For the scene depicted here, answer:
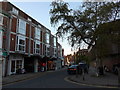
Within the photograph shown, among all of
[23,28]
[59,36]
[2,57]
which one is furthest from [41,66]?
[59,36]

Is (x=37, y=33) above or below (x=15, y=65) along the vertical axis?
above

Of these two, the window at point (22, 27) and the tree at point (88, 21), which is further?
the window at point (22, 27)

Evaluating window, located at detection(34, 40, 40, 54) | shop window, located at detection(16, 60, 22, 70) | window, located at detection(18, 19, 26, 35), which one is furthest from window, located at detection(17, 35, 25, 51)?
window, located at detection(34, 40, 40, 54)

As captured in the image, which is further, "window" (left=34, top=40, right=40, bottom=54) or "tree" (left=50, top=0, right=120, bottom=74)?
"window" (left=34, top=40, right=40, bottom=54)

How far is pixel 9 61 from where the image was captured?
65.1 ft

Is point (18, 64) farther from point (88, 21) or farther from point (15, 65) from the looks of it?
point (88, 21)

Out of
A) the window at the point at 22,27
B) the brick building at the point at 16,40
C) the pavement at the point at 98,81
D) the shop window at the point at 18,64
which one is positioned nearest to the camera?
the pavement at the point at 98,81

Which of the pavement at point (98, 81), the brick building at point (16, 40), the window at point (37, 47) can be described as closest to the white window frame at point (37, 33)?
the brick building at point (16, 40)

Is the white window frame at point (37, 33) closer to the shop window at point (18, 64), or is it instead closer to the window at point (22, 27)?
the window at point (22, 27)

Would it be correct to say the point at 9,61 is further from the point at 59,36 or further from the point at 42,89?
the point at 42,89

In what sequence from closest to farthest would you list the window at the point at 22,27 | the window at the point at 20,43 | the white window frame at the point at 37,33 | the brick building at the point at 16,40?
the brick building at the point at 16,40
the window at the point at 20,43
the window at the point at 22,27
the white window frame at the point at 37,33

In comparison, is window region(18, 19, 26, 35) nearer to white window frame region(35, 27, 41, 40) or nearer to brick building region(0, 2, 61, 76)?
brick building region(0, 2, 61, 76)

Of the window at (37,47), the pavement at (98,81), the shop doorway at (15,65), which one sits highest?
the window at (37,47)

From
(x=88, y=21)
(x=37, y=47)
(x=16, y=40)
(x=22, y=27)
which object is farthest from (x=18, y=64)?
(x=88, y=21)
